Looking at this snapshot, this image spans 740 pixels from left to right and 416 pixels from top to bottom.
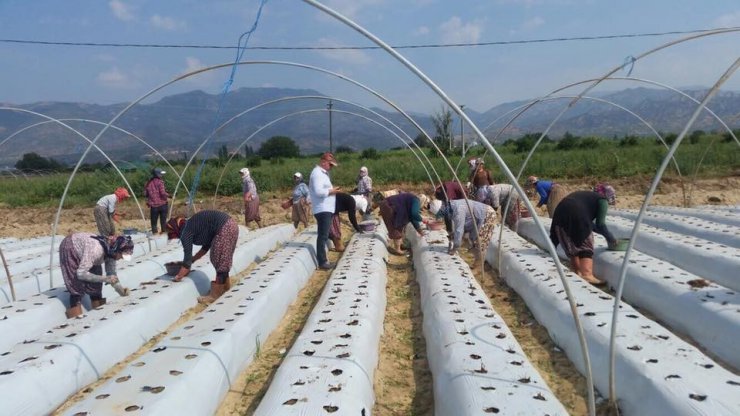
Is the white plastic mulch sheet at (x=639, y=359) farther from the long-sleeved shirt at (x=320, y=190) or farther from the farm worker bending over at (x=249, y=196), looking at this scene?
the farm worker bending over at (x=249, y=196)

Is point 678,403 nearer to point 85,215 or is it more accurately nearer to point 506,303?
point 506,303

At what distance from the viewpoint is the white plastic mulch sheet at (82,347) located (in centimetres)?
379

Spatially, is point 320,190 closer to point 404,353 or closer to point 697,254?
point 404,353

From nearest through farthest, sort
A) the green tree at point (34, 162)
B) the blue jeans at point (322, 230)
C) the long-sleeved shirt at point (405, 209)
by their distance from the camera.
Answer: the blue jeans at point (322, 230), the long-sleeved shirt at point (405, 209), the green tree at point (34, 162)

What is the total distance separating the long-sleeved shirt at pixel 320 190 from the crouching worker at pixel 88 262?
287cm

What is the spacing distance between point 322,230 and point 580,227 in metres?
3.68

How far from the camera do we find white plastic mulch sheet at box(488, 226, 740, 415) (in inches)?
120

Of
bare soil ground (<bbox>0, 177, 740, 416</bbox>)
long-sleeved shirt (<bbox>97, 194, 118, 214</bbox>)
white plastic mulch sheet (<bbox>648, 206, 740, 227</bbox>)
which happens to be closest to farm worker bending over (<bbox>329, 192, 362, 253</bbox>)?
bare soil ground (<bbox>0, 177, 740, 416</bbox>)

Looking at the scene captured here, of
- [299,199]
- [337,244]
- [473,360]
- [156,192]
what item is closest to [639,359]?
[473,360]

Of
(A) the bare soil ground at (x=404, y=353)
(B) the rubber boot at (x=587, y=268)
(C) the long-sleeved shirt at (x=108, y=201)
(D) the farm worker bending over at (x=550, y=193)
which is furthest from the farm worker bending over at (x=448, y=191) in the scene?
(C) the long-sleeved shirt at (x=108, y=201)

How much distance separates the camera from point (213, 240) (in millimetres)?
6844

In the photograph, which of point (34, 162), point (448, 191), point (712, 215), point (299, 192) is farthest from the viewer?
point (34, 162)

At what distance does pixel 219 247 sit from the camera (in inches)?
267

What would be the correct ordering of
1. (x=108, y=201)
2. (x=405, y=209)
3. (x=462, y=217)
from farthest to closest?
(x=108, y=201) < (x=405, y=209) < (x=462, y=217)
